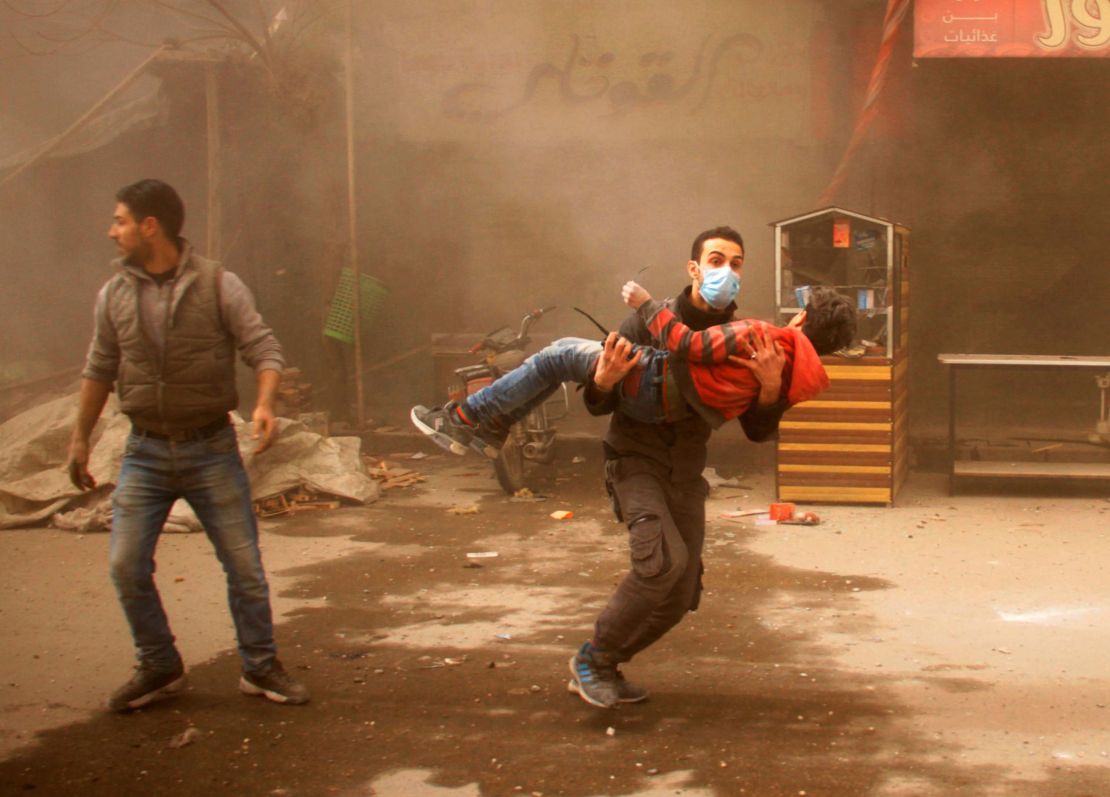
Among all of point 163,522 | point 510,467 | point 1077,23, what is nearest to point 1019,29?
point 1077,23

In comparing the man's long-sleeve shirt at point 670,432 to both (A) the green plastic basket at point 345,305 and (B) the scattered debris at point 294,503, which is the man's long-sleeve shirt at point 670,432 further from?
(A) the green plastic basket at point 345,305

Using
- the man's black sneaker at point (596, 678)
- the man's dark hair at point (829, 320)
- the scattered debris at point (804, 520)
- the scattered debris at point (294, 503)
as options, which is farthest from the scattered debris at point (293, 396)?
the man's dark hair at point (829, 320)

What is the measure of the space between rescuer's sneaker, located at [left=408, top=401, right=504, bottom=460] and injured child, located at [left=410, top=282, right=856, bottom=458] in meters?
0.23

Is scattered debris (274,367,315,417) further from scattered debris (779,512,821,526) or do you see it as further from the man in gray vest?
the man in gray vest

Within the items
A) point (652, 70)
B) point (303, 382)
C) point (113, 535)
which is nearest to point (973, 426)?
point (652, 70)

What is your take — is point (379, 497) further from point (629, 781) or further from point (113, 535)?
point (629, 781)

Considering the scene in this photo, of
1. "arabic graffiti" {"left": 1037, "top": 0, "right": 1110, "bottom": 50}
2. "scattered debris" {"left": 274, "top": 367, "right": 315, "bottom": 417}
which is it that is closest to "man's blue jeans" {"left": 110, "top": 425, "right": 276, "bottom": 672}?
"scattered debris" {"left": 274, "top": 367, "right": 315, "bottom": 417}

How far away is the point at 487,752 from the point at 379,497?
488 centimetres

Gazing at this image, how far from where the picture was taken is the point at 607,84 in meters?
10.4

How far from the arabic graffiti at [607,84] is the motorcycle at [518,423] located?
2303 millimetres

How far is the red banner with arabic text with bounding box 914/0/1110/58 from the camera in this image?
339 inches

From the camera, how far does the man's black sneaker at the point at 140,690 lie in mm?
4477

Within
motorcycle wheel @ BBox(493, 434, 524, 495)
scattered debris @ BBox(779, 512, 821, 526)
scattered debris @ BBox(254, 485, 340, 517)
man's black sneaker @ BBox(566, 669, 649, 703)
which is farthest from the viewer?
motorcycle wheel @ BBox(493, 434, 524, 495)

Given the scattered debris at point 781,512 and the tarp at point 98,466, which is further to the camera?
Result: the tarp at point 98,466
